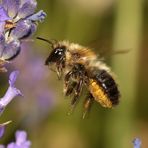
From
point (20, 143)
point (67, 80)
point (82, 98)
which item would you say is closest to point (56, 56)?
point (67, 80)

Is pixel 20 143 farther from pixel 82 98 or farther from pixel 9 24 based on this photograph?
pixel 82 98

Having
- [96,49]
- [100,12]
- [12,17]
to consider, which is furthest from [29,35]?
[100,12]

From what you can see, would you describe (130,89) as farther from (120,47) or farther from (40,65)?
(40,65)

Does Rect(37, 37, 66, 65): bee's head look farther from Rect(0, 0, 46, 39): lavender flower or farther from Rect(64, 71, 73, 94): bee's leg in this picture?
Rect(0, 0, 46, 39): lavender flower

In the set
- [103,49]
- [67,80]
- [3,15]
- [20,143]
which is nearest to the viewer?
[3,15]

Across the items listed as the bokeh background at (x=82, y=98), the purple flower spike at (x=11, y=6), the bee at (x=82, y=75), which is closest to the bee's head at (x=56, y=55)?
the bee at (x=82, y=75)

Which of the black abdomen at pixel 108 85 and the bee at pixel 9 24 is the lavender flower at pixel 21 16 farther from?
the black abdomen at pixel 108 85

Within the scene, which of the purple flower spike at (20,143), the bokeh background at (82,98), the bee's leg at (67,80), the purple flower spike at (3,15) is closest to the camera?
the purple flower spike at (3,15)
